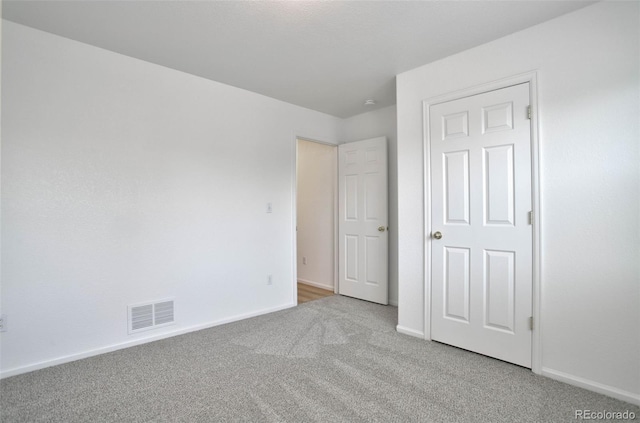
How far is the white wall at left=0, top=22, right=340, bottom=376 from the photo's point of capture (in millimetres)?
2289

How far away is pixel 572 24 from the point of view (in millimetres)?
2145

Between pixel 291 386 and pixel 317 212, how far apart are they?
9.98 feet

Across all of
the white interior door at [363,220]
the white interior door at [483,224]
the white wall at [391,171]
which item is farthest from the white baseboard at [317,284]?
the white interior door at [483,224]

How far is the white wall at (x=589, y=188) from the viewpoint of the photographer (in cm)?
195

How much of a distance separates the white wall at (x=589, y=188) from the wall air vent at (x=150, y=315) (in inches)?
118

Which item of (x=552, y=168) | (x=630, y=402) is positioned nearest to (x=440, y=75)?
(x=552, y=168)

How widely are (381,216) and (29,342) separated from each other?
3.41 m

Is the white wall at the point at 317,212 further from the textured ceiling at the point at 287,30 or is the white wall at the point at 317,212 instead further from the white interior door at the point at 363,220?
the textured ceiling at the point at 287,30

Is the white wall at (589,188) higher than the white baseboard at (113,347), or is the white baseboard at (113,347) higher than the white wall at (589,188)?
the white wall at (589,188)

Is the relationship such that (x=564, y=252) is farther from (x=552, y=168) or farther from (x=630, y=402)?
(x=630, y=402)

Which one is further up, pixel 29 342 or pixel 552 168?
pixel 552 168

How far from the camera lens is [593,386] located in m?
2.05

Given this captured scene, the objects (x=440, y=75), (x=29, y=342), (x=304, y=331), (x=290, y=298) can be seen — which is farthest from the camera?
(x=290, y=298)

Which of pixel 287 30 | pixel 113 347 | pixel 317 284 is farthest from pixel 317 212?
pixel 113 347
